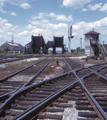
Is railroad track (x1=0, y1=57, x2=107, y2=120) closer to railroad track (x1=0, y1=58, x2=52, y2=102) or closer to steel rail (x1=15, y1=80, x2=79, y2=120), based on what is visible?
steel rail (x1=15, y1=80, x2=79, y2=120)

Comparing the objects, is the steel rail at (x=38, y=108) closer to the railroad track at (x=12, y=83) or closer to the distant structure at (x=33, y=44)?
the railroad track at (x=12, y=83)

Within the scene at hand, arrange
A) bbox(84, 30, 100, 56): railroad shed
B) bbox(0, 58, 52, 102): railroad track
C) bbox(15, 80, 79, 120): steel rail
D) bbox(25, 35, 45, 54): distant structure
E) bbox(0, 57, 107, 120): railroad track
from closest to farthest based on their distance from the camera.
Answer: bbox(15, 80, 79, 120): steel rail < bbox(0, 57, 107, 120): railroad track < bbox(0, 58, 52, 102): railroad track < bbox(84, 30, 100, 56): railroad shed < bbox(25, 35, 45, 54): distant structure

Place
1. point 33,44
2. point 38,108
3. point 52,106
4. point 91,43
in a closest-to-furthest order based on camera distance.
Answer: point 38,108 → point 52,106 → point 91,43 → point 33,44

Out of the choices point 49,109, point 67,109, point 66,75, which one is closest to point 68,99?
point 67,109

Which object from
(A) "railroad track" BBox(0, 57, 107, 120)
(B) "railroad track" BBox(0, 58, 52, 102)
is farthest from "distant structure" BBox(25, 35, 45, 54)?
(A) "railroad track" BBox(0, 57, 107, 120)

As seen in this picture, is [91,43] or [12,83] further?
[91,43]

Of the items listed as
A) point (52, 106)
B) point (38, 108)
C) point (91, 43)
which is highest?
point (91, 43)

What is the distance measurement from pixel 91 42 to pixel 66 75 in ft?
91.4

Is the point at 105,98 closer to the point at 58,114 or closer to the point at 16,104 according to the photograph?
the point at 58,114

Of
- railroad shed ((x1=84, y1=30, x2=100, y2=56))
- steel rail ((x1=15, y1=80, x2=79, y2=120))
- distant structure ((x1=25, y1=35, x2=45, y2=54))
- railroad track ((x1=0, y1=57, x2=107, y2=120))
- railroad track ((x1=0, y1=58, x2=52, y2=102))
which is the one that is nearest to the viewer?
steel rail ((x1=15, y1=80, x2=79, y2=120))

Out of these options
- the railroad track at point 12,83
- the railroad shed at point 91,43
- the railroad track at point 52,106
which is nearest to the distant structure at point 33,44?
the railroad shed at point 91,43

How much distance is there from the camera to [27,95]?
14.4 feet

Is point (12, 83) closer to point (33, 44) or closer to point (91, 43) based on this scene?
point (91, 43)

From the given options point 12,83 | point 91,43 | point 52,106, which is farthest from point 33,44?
point 52,106
